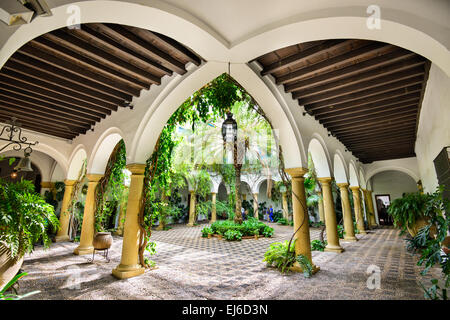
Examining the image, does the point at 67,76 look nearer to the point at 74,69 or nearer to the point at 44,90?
the point at 74,69

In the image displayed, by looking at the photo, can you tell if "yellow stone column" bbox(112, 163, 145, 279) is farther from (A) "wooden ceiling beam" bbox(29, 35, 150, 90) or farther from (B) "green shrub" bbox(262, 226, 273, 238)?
(B) "green shrub" bbox(262, 226, 273, 238)

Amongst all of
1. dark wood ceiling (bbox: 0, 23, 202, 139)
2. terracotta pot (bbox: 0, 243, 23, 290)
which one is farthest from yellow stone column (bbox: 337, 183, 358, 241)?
terracotta pot (bbox: 0, 243, 23, 290)

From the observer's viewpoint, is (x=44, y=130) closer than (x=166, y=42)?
No

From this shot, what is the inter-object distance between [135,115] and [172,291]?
152 inches

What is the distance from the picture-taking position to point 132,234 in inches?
Answer: 183

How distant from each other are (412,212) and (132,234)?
7084 millimetres

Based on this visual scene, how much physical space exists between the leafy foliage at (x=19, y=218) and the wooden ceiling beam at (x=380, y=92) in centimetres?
614

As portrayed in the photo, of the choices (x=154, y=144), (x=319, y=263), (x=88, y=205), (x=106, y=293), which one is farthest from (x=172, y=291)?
(x=88, y=205)

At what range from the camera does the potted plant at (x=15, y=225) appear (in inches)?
105

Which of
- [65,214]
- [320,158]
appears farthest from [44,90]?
[320,158]

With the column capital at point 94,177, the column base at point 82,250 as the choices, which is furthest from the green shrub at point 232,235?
the column capital at point 94,177

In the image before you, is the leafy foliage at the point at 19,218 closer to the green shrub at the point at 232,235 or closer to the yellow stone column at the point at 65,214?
the yellow stone column at the point at 65,214

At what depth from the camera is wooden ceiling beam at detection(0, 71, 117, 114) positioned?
4523 mm

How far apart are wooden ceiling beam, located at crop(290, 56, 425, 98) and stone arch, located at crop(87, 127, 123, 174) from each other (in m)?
5.24
